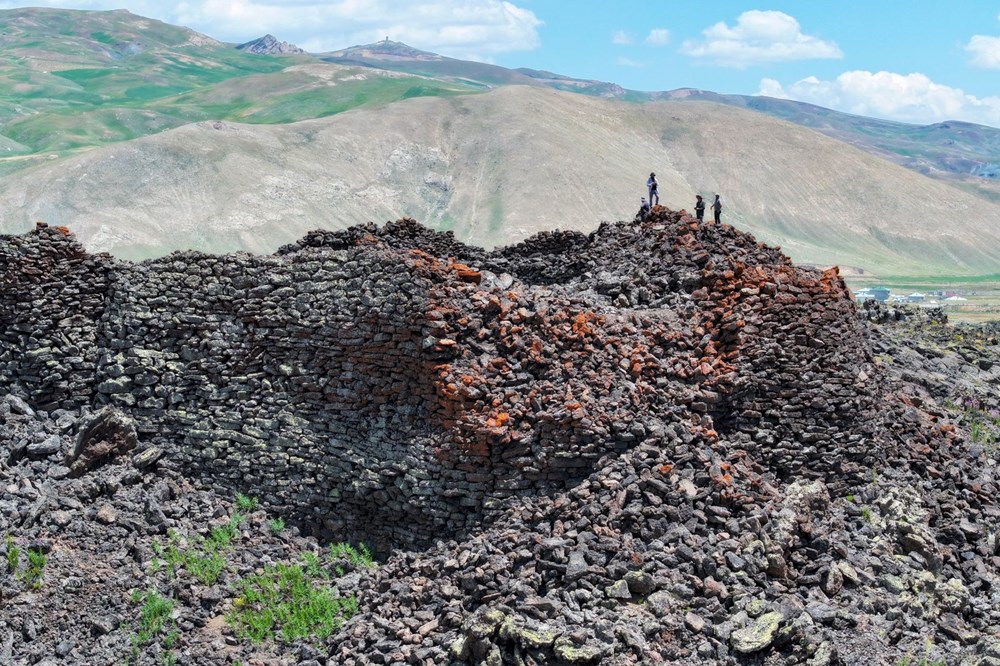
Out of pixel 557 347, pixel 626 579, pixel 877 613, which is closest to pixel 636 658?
pixel 626 579

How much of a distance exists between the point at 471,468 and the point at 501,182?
76.1 meters

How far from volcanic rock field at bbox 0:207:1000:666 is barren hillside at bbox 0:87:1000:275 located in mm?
52782

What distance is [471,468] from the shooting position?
12.2 meters

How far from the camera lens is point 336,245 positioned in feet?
51.5

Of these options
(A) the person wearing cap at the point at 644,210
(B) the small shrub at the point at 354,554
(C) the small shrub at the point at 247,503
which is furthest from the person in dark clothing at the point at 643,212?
(C) the small shrub at the point at 247,503

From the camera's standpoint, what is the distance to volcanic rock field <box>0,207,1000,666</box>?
10695 mm

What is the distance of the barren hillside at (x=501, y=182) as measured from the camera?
7181cm

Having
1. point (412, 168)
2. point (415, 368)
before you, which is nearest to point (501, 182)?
point (412, 168)

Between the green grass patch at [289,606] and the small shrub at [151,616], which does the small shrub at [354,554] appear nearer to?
the green grass patch at [289,606]

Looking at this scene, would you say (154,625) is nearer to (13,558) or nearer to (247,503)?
(13,558)

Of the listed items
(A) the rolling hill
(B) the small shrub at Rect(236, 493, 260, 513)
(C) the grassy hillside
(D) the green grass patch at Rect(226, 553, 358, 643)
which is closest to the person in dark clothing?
(B) the small shrub at Rect(236, 493, 260, 513)

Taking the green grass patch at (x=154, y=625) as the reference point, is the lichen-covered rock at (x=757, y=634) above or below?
above

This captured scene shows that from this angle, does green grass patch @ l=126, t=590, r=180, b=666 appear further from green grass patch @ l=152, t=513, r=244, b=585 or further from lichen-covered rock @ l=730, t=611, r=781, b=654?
lichen-covered rock @ l=730, t=611, r=781, b=654

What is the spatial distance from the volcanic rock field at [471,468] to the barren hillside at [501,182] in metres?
52.8
